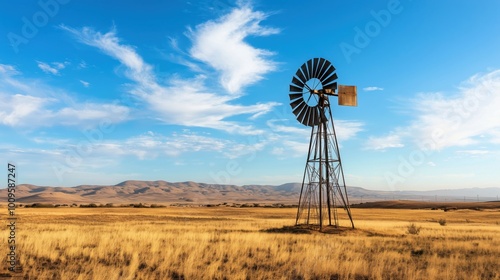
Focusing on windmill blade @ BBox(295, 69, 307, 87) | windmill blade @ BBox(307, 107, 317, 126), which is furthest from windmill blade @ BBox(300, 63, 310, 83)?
windmill blade @ BBox(307, 107, 317, 126)

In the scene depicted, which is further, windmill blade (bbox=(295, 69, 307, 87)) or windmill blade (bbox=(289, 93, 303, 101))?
windmill blade (bbox=(289, 93, 303, 101))

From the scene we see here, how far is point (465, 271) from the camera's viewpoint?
41.2 ft

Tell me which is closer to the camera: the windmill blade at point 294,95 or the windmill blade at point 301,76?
the windmill blade at point 301,76

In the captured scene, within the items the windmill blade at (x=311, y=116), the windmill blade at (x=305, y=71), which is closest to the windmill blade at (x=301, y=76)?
A: the windmill blade at (x=305, y=71)

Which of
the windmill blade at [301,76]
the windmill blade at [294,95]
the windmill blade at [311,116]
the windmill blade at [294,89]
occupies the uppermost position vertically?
the windmill blade at [301,76]

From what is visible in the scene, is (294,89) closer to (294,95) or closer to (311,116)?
(294,95)

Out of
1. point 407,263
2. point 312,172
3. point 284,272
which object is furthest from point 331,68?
point 284,272

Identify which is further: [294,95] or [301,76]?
[294,95]

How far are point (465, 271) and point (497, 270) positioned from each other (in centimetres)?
137

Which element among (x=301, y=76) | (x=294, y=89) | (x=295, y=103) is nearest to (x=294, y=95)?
(x=294, y=89)

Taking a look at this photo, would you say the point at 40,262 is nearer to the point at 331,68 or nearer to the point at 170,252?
the point at 170,252

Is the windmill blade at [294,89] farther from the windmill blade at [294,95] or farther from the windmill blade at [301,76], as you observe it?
the windmill blade at [301,76]

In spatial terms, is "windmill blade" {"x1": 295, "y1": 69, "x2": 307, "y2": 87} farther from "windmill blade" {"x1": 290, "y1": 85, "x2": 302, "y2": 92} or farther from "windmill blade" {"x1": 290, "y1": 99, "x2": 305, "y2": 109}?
"windmill blade" {"x1": 290, "y1": 99, "x2": 305, "y2": 109}

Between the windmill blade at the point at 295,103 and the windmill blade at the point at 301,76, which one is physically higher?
the windmill blade at the point at 301,76
